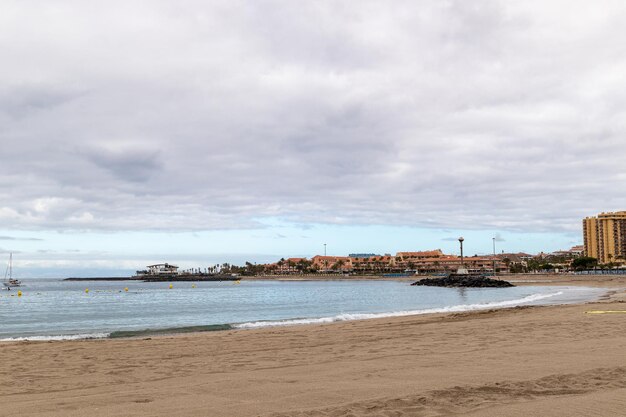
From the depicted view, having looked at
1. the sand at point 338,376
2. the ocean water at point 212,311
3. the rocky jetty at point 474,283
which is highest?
the sand at point 338,376

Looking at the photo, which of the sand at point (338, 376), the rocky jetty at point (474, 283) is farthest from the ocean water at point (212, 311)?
the rocky jetty at point (474, 283)

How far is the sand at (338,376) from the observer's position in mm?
6758

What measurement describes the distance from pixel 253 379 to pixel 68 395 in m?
2.96

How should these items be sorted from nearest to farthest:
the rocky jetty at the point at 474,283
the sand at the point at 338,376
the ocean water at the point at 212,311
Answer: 1. the sand at the point at 338,376
2. the ocean water at the point at 212,311
3. the rocky jetty at the point at 474,283

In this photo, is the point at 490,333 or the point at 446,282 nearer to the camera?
the point at 490,333

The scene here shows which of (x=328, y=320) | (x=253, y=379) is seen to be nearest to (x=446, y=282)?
(x=328, y=320)

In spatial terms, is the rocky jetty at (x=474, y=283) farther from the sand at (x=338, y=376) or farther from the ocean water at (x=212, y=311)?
the sand at (x=338, y=376)

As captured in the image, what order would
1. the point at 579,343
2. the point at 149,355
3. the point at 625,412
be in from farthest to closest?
the point at 149,355 → the point at 579,343 → the point at 625,412

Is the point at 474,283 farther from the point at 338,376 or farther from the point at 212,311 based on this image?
the point at 338,376

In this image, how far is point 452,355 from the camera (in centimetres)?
1152

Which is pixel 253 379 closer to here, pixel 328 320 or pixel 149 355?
pixel 149 355

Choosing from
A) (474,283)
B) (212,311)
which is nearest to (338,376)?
(212,311)

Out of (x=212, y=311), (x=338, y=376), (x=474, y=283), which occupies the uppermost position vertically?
(x=338, y=376)

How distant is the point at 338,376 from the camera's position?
9.21 m
